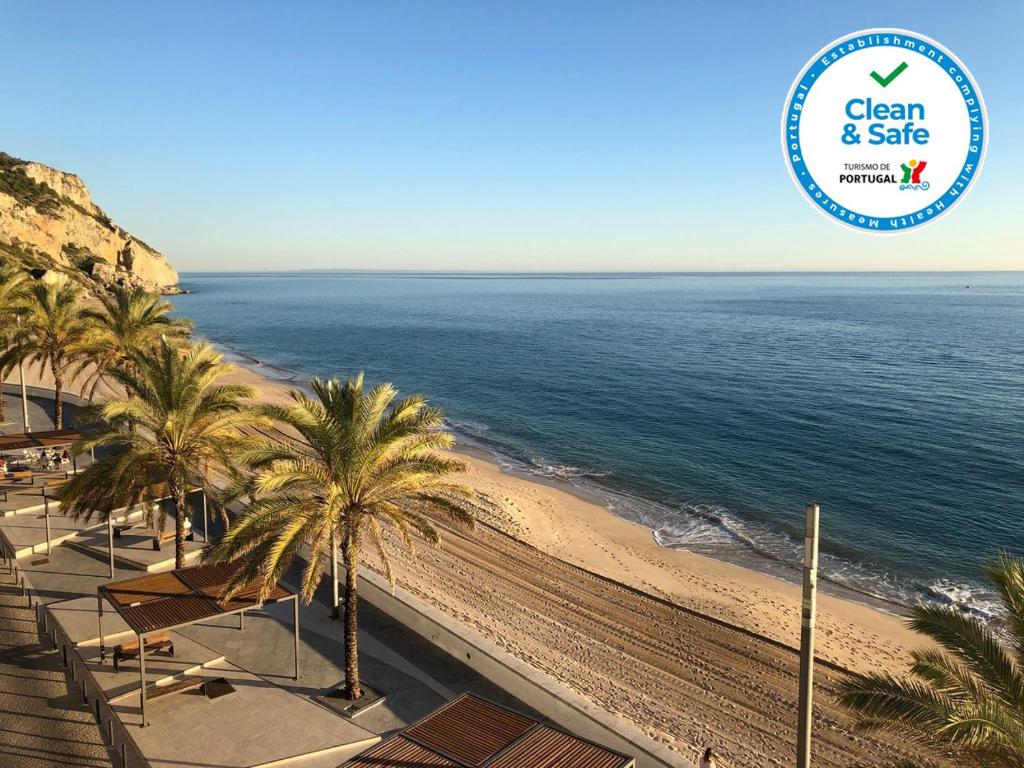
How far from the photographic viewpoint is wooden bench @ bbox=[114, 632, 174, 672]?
11.4 metres

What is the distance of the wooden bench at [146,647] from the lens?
1138 cm

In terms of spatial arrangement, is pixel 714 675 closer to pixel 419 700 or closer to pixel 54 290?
pixel 419 700

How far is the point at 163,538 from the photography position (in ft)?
55.0

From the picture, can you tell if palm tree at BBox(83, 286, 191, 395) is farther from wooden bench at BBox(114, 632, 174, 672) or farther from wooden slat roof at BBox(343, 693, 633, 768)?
wooden slat roof at BBox(343, 693, 633, 768)

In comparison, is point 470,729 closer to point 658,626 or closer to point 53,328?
point 658,626

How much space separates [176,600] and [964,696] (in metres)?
11.0

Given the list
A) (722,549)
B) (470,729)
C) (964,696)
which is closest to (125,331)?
(470,729)

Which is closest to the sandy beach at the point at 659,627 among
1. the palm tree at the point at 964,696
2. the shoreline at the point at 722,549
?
the shoreline at the point at 722,549

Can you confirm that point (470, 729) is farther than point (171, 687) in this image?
No

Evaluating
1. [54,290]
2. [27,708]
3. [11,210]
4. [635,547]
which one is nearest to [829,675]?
[635,547]

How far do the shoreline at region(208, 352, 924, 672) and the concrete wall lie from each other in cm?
443

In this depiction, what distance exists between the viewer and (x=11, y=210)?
8888 centimetres

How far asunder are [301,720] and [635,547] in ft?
57.3

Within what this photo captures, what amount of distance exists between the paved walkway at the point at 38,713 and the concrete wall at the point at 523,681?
515 centimetres
